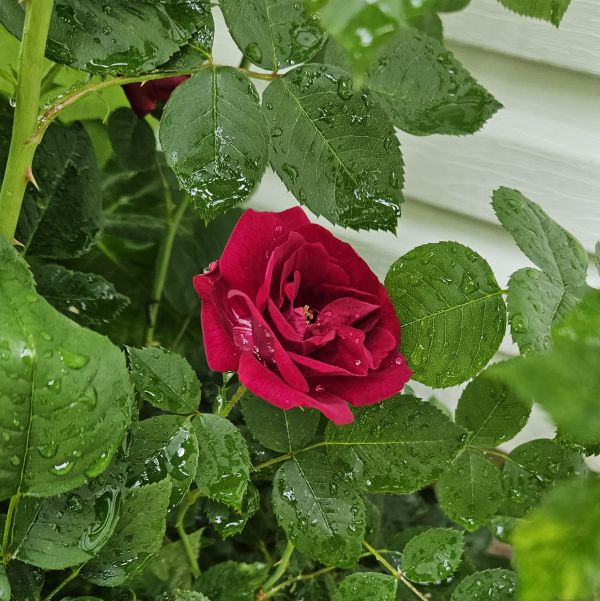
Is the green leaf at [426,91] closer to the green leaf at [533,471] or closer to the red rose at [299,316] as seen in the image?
the red rose at [299,316]

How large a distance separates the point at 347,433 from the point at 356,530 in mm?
68

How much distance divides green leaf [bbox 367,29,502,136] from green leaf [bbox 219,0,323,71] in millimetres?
50

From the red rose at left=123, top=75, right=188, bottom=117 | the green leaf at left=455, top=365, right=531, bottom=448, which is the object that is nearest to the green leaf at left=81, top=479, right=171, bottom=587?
the green leaf at left=455, top=365, right=531, bottom=448

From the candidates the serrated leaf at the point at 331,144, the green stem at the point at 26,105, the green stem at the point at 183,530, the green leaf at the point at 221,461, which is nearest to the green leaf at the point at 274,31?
the serrated leaf at the point at 331,144

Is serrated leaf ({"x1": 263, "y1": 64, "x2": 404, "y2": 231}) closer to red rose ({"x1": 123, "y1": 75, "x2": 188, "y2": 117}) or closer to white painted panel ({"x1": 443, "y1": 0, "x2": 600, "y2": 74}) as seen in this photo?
red rose ({"x1": 123, "y1": 75, "x2": 188, "y2": 117})

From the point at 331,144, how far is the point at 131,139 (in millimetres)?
373

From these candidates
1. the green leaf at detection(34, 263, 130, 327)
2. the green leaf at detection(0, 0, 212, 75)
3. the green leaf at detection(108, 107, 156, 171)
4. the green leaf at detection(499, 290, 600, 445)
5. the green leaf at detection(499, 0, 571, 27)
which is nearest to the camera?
the green leaf at detection(499, 290, 600, 445)

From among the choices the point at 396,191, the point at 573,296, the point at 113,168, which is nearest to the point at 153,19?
the point at 396,191

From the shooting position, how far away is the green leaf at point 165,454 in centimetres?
43

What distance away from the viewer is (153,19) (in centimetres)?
42

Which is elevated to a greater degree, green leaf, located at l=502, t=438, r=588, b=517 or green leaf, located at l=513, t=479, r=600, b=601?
green leaf, located at l=513, t=479, r=600, b=601

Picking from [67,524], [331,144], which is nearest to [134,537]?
[67,524]

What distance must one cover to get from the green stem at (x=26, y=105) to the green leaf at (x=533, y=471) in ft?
1.31

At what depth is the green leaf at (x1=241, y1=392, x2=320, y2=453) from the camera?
1.69ft
